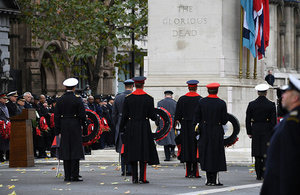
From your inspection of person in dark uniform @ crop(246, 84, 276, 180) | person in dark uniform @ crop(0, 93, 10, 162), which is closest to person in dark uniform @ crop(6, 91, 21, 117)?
person in dark uniform @ crop(0, 93, 10, 162)

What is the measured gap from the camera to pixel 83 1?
116 feet

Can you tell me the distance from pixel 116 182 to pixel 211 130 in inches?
75.8

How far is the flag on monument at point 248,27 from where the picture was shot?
→ 2197 cm

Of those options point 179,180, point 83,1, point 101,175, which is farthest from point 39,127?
point 83,1

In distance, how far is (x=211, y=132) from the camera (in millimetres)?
13945

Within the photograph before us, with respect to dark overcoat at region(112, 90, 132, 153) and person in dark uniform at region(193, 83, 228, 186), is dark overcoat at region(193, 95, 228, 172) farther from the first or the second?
dark overcoat at region(112, 90, 132, 153)

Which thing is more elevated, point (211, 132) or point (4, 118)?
point (4, 118)

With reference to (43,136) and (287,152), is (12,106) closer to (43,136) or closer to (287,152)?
(43,136)

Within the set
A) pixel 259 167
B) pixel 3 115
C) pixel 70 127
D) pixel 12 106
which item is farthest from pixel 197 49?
pixel 70 127

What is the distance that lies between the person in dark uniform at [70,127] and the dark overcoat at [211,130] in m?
2.20

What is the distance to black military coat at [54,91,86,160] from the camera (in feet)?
48.0

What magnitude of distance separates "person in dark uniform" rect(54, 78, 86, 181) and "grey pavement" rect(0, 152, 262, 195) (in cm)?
35

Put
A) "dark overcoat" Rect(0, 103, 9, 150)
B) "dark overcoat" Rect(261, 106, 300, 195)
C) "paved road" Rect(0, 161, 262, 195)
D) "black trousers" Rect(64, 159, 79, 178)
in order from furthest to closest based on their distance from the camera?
"dark overcoat" Rect(0, 103, 9, 150) < "black trousers" Rect(64, 159, 79, 178) < "paved road" Rect(0, 161, 262, 195) < "dark overcoat" Rect(261, 106, 300, 195)

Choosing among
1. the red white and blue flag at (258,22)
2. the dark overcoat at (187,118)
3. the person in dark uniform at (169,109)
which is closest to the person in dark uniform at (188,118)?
the dark overcoat at (187,118)
